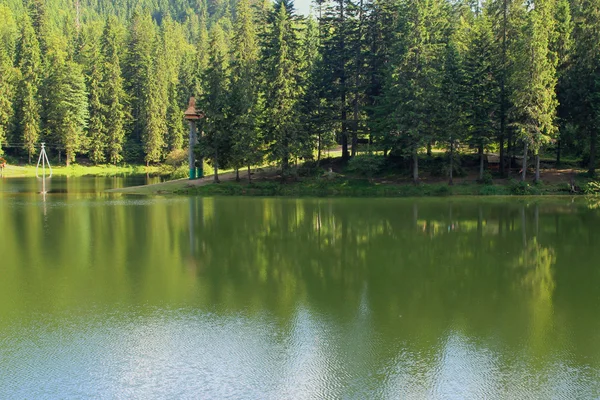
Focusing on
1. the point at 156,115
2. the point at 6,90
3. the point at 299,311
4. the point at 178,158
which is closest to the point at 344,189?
the point at 178,158

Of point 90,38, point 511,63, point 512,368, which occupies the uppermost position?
point 90,38

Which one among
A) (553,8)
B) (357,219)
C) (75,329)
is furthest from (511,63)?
(75,329)

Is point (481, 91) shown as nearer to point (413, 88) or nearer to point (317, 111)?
point (413, 88)

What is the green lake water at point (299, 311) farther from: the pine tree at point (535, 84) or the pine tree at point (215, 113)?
the pine tree at point (215, 113)

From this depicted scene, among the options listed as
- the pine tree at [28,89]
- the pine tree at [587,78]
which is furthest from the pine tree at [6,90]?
the pine tree at [587,78]

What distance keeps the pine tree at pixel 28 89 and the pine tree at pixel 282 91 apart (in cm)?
3869

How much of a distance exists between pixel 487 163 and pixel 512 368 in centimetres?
3783

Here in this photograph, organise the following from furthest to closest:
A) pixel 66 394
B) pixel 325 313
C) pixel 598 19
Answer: pixel 598 19, pixel 325 313, pixel 66 394

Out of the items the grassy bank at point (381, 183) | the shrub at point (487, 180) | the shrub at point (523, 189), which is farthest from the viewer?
the shrub at point (487, 180)

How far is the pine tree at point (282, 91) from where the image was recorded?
4184 centimetres

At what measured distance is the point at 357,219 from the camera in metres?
26.3

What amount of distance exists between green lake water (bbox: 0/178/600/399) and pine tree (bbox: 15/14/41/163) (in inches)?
1989

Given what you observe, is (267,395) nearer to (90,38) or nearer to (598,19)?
(598,19)

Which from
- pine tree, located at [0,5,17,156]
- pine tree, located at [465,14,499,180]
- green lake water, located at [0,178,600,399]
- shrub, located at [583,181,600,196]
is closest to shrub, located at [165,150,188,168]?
pine tree, located at [0,5,17,156]
